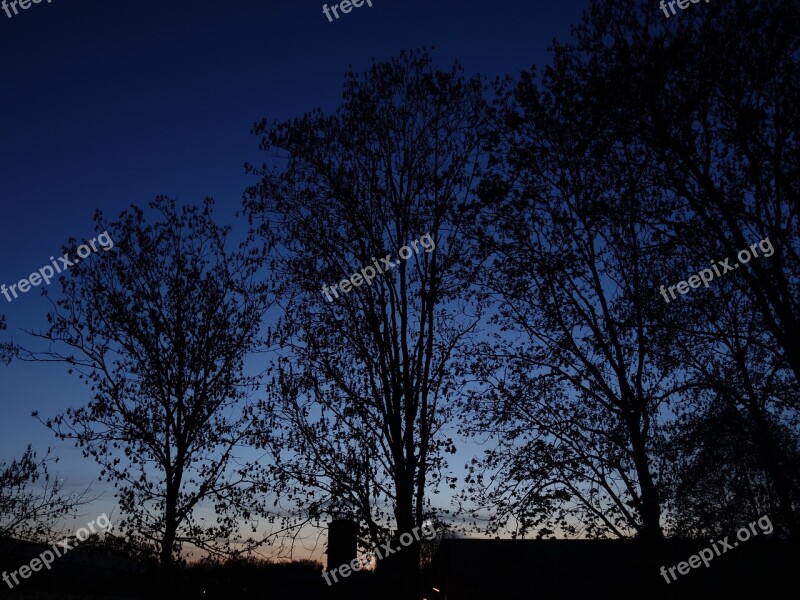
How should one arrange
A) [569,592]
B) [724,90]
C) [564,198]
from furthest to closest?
[569,592], [564,198], [724,90]

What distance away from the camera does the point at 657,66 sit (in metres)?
11.2

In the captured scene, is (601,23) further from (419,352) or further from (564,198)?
(419,352)

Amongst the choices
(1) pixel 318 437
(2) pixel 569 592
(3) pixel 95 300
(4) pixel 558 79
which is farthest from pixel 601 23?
(2) pixel 569 592

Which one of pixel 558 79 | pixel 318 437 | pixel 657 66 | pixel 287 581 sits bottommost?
pixel 287 581

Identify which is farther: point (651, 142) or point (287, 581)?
point (287, 581)

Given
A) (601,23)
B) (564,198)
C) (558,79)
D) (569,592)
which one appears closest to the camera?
(601,23)

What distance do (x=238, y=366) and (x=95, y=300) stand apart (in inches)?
158

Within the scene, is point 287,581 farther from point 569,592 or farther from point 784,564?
point 784,564

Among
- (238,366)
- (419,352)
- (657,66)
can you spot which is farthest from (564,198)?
(238,366)

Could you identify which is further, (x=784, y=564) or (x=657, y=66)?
(x=784, y=564)

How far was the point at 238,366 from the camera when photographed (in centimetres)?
1641

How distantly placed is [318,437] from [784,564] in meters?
16.3

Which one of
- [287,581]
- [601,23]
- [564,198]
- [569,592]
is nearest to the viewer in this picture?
[601,23]

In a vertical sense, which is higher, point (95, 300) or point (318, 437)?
point (95, 300)
